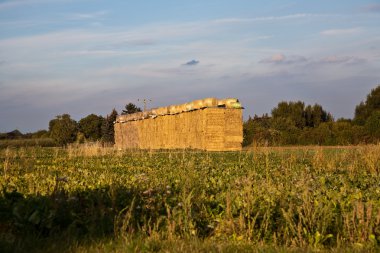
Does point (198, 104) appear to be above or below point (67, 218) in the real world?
above

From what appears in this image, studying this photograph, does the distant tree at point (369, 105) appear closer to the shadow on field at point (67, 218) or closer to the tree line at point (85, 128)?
the tree line at point (85, 128)

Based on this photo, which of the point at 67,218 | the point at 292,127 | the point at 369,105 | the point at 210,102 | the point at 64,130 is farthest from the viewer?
the point at 64,130

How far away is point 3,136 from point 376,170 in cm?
5708

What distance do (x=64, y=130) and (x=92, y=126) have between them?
829 cm

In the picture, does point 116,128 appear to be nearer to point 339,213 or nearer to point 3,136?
point 3,136

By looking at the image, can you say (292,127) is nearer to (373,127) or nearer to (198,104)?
(373,127)

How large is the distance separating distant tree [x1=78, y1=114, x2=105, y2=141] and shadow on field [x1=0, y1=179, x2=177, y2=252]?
52775 millimetres

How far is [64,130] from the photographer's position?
53.3 m

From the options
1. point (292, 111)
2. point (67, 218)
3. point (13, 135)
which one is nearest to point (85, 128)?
point (13, 135)

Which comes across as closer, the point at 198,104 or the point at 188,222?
the point at 188,222

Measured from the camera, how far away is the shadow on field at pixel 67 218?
6.79m

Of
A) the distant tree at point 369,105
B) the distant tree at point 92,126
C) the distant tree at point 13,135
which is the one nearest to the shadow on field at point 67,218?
the distant tree at point 369,105

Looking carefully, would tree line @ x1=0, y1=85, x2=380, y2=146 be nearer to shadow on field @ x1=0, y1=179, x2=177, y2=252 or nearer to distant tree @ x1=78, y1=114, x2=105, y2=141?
distant tree @ x1=78, y1=114, x2=105, y2=141

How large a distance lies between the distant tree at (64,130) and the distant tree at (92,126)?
Answer: 5736mm
